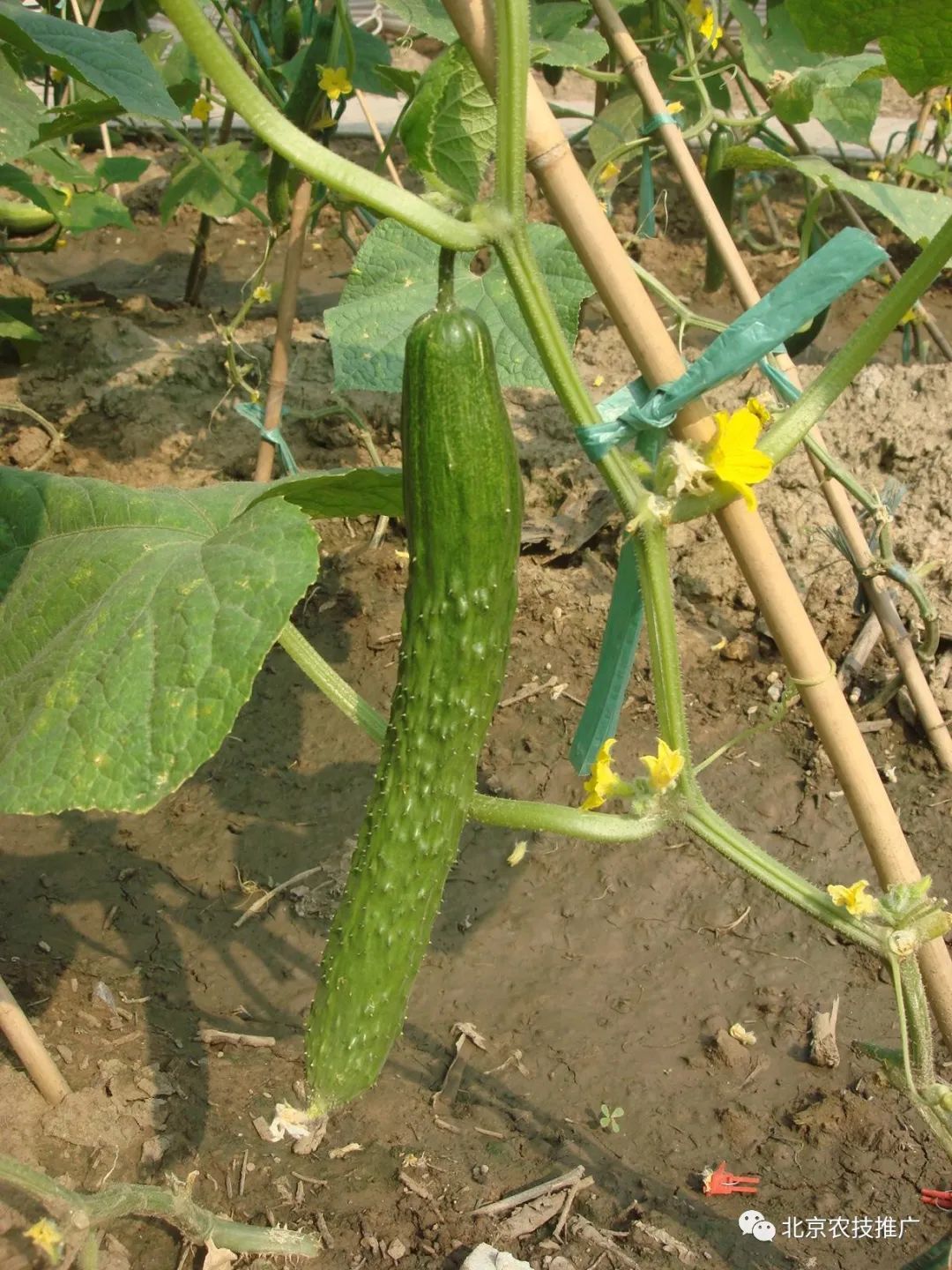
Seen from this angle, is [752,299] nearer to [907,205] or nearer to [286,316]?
[907,205]

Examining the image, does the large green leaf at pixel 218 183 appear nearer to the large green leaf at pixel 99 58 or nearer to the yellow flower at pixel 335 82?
the yellow flower at pixel 335 82

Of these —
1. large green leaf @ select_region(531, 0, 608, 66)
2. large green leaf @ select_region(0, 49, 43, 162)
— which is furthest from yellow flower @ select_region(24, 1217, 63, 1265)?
large green leaf @ select_region(531, 0, 608, 66)

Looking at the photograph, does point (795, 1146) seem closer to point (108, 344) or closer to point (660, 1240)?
point (660, 1240)

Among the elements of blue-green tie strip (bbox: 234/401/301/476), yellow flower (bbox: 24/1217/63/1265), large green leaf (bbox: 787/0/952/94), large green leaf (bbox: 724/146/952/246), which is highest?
large green leaf (bbox: 787/0/952/94)

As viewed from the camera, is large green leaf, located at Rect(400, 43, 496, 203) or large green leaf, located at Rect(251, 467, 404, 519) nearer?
large green leaf, located at Rect(400, 43, 496, 203)

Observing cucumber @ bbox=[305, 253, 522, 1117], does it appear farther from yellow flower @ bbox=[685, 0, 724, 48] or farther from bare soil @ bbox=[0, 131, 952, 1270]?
yellow flower @ bbox=[685, 0, 724, 48]

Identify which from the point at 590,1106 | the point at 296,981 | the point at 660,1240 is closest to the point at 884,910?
the point at 660,1240

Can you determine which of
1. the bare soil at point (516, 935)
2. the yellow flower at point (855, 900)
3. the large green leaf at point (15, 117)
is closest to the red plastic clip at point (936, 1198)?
the bare soil at point (516, 935)
